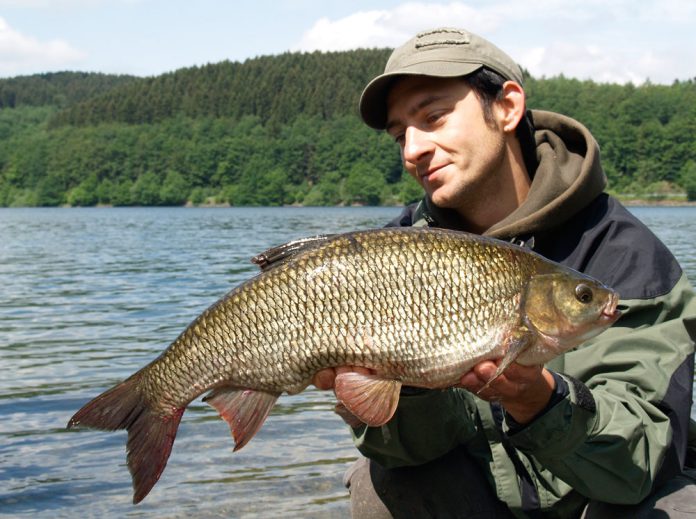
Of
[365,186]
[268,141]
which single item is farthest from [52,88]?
[365,186]

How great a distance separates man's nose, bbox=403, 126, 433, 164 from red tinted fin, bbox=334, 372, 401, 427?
3.62 ft

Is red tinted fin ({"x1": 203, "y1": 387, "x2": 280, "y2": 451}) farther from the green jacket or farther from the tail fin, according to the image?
the green jacket

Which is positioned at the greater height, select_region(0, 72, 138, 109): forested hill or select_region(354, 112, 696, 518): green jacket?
select_region(354, 112, 696, 518): green jacket

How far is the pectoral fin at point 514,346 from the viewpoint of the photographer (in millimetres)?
2812

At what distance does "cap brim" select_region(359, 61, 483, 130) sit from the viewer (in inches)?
147

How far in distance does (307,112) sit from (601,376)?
125 metres

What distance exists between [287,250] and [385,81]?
1088mm

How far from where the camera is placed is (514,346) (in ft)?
9.43

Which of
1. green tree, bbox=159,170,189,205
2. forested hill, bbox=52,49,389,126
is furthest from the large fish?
forested hill, bbox=52,49,389,126

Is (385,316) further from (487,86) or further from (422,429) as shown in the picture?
(487,86)

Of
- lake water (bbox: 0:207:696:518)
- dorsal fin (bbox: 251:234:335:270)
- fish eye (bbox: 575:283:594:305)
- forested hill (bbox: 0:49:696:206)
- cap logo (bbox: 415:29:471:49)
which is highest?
cap logo (bbox: 415:29:471:49)

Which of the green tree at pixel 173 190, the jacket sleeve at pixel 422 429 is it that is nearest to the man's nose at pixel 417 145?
the jacket sleeve at pixel 422 429

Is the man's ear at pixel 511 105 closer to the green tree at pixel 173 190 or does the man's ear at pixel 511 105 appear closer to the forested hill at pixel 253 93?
the green tree at pixel 173 190

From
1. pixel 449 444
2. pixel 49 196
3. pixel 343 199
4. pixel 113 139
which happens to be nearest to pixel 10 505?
pixel 449 444
